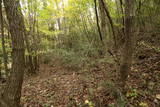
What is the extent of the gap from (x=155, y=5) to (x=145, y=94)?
442 centimetres

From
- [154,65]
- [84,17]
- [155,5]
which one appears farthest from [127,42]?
[84,17]

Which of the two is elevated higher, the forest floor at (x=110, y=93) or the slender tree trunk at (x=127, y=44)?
the slender tree trunk at (x=127, y=44)

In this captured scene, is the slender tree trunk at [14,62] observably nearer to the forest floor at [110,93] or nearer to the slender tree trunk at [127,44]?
the forest floor at [110,93]

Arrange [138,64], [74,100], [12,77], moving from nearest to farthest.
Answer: [12,77] → [74,100] → [138,64]

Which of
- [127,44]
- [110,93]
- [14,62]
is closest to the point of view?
[14,62]

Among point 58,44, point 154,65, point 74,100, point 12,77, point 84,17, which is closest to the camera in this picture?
point 12,77

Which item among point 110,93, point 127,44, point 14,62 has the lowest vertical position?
point 110,93

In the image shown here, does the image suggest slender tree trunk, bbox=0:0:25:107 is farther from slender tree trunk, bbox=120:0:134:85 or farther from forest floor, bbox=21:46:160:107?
slender tree trunk, bbox=120:0:134:85

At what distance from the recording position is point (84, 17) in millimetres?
7840

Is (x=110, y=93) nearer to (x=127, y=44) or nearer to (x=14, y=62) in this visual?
(x=127, y=44)

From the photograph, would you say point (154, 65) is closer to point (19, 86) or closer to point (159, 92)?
point (159, 92)

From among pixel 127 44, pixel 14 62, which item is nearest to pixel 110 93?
pixel 127 44

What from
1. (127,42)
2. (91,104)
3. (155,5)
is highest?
(155,5)

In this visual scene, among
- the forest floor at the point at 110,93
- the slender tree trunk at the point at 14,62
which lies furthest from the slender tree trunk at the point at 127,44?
the slender tree trunk at the point at 14,62
